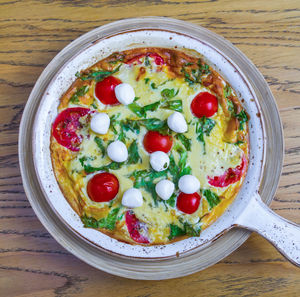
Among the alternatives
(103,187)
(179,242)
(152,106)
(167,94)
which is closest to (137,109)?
(152,106)

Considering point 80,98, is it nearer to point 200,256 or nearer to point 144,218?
point 144,218

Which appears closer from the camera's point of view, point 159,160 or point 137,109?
point 159,160

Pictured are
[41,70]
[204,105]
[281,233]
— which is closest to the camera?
[281,233]

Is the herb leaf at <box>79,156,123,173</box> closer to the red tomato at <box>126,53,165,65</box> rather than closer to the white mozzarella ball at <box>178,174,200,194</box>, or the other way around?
the white mozzarella ball at <box>178,174,200,194</box>

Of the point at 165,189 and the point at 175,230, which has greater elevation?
the point at 165,189

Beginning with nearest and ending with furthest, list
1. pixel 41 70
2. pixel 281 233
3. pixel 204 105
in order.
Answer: pixel 281 233 < pixel 204 105 < pixel 41 70

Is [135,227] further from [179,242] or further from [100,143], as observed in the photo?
[100,143]
